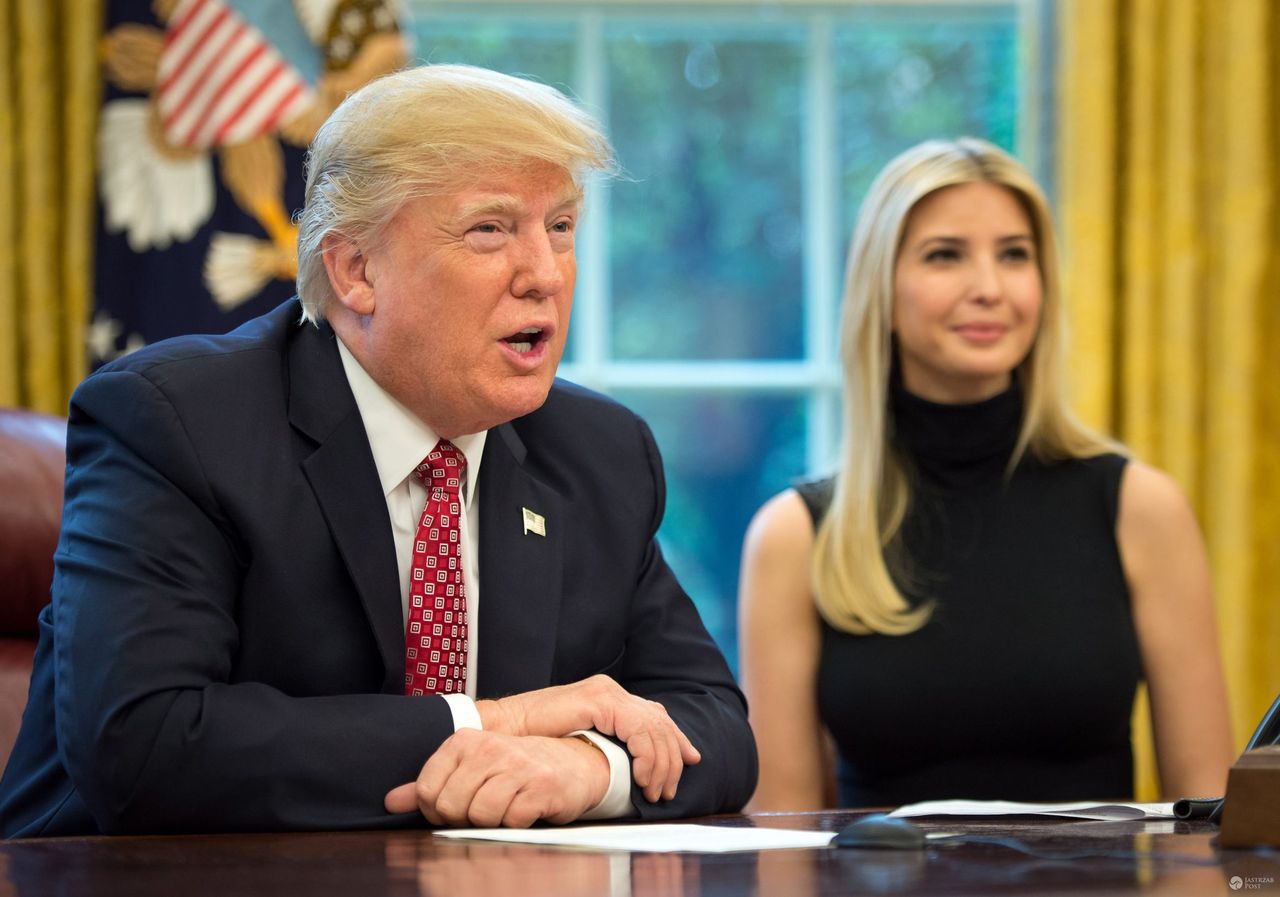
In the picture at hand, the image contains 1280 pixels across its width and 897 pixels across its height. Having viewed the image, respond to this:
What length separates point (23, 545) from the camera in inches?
75.1

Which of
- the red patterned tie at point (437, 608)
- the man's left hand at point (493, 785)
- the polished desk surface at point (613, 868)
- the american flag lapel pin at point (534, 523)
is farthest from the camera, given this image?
the american flag lapel pin at point (534, 523)

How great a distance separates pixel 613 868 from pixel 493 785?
338 millimetres

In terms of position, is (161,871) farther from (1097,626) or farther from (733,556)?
(733,556)

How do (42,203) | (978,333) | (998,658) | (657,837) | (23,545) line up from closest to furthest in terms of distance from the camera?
(657,837), (23,545), (998,658), (978,333), (42,203)

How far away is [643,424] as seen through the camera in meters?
1.95

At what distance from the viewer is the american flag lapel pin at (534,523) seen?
172cm

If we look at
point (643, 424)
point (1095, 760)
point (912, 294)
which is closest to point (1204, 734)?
point (1095, 760)

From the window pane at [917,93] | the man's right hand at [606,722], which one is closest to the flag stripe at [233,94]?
the window pane at [917,93]

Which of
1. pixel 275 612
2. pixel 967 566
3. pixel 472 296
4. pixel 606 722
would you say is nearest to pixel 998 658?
pixel 967 566

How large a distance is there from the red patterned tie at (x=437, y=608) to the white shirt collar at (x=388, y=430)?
5 cm

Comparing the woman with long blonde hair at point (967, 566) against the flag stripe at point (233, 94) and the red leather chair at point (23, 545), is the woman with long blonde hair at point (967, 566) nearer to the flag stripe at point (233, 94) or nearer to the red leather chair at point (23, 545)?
the red leather chair at point (23, 545)

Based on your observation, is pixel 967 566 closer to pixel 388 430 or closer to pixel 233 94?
pixel 388 430

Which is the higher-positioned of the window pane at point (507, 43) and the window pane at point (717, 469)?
the window pane at point (507, 43)

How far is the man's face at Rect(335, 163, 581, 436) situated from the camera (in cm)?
163
